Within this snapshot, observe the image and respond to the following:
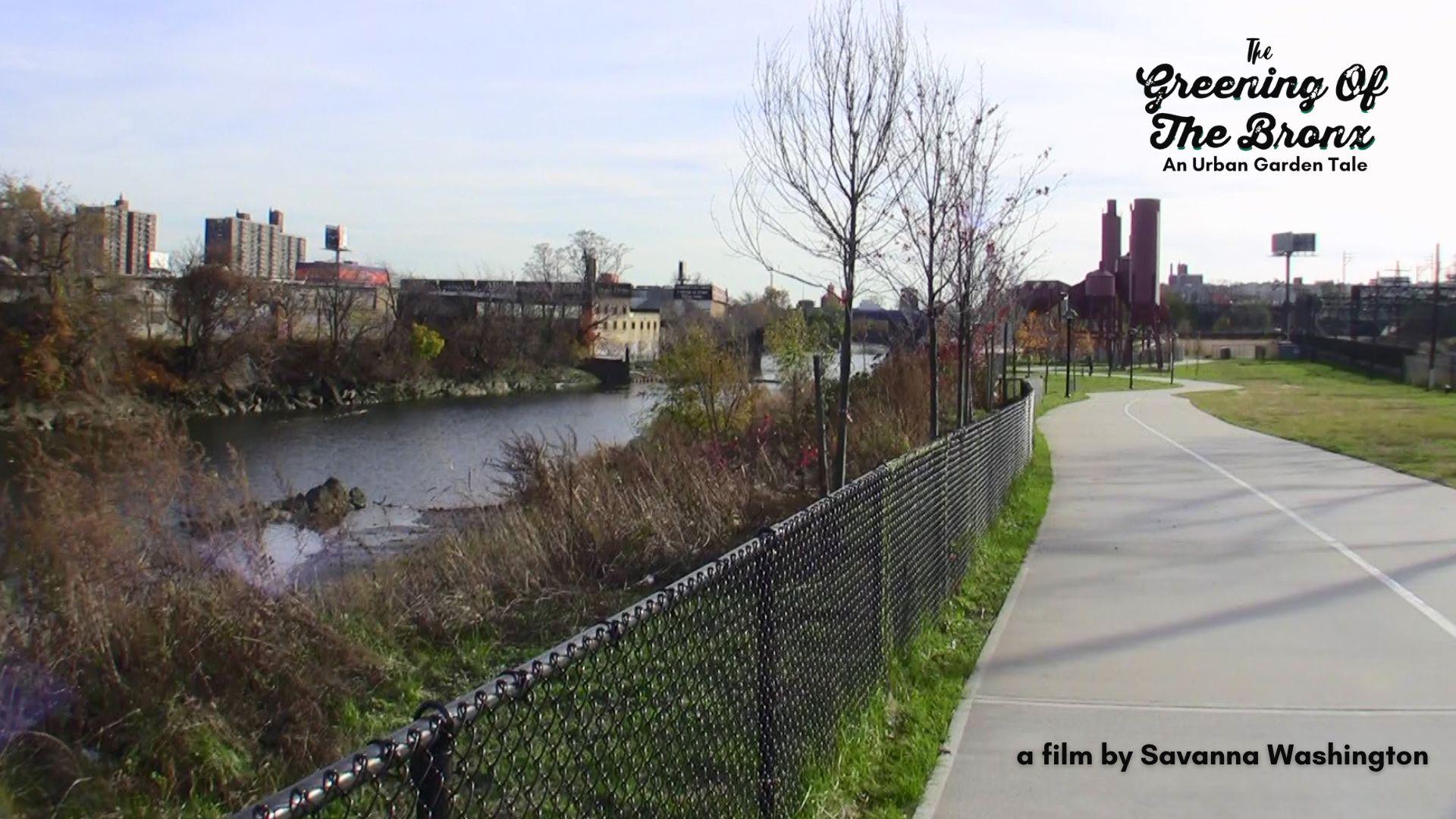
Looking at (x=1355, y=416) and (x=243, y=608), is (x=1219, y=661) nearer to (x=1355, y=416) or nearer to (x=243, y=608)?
(x=243, y=608)

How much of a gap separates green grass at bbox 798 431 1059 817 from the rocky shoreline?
25267 mm

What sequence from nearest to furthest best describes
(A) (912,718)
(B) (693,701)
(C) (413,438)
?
(B) (693,701), (A) (912,718), (C) (413,438)

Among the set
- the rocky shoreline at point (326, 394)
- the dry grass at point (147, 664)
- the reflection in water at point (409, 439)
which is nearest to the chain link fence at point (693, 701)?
the dry grass at point (147, 664)

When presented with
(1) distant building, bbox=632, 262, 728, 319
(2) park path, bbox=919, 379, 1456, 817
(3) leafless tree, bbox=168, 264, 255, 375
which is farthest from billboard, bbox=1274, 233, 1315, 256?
(2) park path, bbox=919, 379, 1456, 817

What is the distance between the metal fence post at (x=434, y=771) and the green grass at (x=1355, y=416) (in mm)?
17270

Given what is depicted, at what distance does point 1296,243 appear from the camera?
130750mm

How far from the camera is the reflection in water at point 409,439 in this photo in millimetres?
25625

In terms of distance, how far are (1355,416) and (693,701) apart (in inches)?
1262

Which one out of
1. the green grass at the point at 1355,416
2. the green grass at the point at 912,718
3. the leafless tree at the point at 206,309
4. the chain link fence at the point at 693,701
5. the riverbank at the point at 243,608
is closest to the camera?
the chain link fence at the point at 693,701

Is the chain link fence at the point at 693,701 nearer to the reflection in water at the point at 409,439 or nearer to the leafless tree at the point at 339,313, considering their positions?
the reflection in water at the point at 409,439

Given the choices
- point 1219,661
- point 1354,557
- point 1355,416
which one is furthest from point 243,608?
point 1355,416

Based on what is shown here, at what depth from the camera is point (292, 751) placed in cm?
676

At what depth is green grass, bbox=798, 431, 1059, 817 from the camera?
16.6 feet

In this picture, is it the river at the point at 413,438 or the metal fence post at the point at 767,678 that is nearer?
the metal fence post at the point at 767,678
